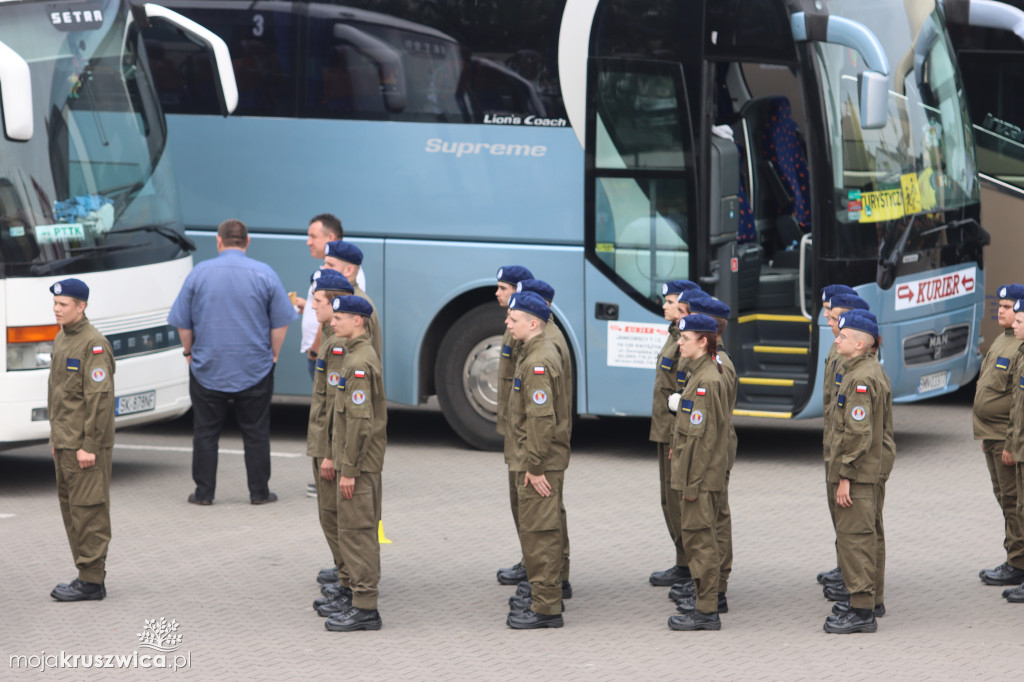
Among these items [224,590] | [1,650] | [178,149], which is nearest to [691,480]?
[224,590]

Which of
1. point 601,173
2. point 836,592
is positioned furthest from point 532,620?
point 601,173

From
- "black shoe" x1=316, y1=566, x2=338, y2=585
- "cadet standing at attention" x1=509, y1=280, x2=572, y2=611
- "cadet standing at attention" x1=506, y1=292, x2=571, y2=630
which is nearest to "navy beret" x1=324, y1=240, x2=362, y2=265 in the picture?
"cadet standing at attention" x1=509, y1=280, x2=572, y2=611

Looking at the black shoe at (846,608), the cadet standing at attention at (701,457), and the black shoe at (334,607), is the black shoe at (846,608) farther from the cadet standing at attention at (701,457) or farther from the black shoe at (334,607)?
the black shoe at (334,607)

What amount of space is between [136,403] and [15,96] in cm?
253

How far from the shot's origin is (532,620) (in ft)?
25.4

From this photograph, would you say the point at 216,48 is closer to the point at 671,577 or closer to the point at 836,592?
the point at 671,577

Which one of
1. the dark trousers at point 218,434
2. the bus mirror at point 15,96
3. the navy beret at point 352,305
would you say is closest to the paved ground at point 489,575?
the dark trousers at point 218,434

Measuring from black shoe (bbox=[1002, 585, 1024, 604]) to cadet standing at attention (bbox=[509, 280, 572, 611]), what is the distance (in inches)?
91.8

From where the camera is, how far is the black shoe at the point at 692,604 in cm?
784

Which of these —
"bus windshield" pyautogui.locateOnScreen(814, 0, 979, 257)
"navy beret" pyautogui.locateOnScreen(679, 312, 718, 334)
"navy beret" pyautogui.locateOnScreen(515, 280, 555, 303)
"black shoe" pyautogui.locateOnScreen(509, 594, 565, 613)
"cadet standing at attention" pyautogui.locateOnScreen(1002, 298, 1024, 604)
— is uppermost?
"bus windshield" pyautogui.locateOnScreen(814, 0, 979, 257)

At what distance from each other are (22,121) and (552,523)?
4.44 meters

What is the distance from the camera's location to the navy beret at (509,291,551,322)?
7.73 meters

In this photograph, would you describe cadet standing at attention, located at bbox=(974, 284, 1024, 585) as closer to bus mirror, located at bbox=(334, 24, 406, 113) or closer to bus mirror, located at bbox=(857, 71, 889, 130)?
bus mirror, located at bbox=(857, 71, 889, 130)

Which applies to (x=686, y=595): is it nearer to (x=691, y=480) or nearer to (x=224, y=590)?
(x=691, y=480)
